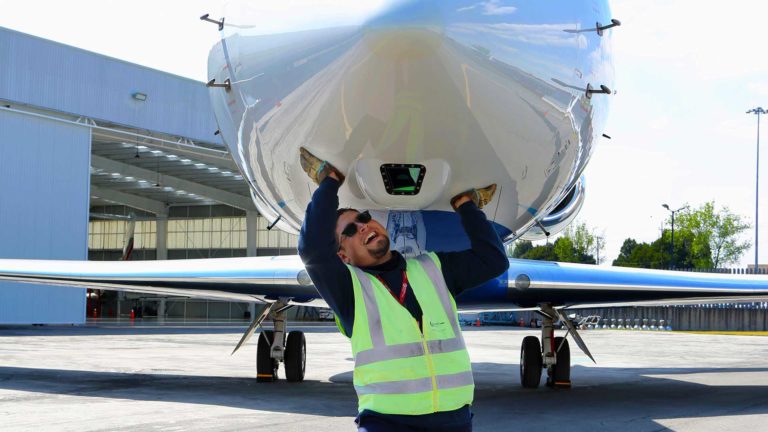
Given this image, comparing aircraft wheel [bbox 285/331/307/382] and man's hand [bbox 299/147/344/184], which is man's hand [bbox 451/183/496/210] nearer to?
man's hand [bbox 299/147/344/184]

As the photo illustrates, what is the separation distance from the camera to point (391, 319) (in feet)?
12.2

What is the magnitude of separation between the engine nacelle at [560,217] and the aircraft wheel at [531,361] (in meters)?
1.35

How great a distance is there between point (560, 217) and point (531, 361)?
194cm

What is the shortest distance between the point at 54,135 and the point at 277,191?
26.7 meters

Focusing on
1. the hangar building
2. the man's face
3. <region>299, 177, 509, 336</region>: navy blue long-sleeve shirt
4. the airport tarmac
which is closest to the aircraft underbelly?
<region>299, 177, 509, 336</region>: navy blue long-sleeve shirt

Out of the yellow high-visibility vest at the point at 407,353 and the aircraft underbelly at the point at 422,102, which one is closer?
the yellow high-visibility vest at the point at 407,353

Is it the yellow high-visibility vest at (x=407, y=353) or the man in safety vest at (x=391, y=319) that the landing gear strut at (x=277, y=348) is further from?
the yellow high-visibility vest at (x=407, y=353)

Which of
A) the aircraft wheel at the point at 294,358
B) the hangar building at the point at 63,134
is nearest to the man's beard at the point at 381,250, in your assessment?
the aircraft wheel at the point at 294,358

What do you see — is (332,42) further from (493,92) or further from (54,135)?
(54,135)

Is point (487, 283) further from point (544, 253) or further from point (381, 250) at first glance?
point (544, 253)

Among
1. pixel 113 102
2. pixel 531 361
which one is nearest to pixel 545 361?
pixel 531 361

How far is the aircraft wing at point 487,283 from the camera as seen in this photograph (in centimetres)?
952

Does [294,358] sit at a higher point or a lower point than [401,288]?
lower

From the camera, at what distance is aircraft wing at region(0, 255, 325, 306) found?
32.1 feet
